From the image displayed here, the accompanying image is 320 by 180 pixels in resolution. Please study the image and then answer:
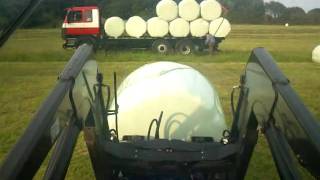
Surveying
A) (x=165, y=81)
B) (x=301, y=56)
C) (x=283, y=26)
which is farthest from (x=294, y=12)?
(x=165, y=81)

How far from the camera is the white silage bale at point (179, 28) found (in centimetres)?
2380

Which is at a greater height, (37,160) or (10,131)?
(37,160)

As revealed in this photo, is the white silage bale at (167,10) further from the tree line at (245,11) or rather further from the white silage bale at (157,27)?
the tree line at (245,11)

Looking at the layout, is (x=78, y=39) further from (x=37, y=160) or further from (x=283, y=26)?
Result: (x=37, y=160)

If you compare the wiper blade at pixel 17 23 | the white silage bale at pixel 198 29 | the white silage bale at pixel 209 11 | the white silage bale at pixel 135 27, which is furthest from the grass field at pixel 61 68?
the white silage bale at pixel 209 11

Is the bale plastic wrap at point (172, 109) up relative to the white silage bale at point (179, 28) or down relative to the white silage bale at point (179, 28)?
up

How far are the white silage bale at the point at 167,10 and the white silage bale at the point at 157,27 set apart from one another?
24 cm

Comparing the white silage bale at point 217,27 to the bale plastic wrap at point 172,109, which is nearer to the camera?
the bale plastic wrap at point 172,109

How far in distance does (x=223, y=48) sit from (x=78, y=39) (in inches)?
278

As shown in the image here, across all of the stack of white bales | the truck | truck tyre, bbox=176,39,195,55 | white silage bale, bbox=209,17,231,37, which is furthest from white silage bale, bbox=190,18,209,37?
truck tyre, bbox=176,39,195,55

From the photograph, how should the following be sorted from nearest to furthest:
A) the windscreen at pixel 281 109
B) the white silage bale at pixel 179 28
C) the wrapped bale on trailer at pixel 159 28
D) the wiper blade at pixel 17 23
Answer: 1. the wiper blade at pixel 17 23
2. the windscreen at pixel 281 109
3. the wrapped bale on trailer at pixel 159 28
4. the white silage bale at pixel 179 28

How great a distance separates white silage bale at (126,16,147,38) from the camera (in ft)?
80.0

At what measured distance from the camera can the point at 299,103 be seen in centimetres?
222

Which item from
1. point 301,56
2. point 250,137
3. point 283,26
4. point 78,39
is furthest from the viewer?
point 283,26
